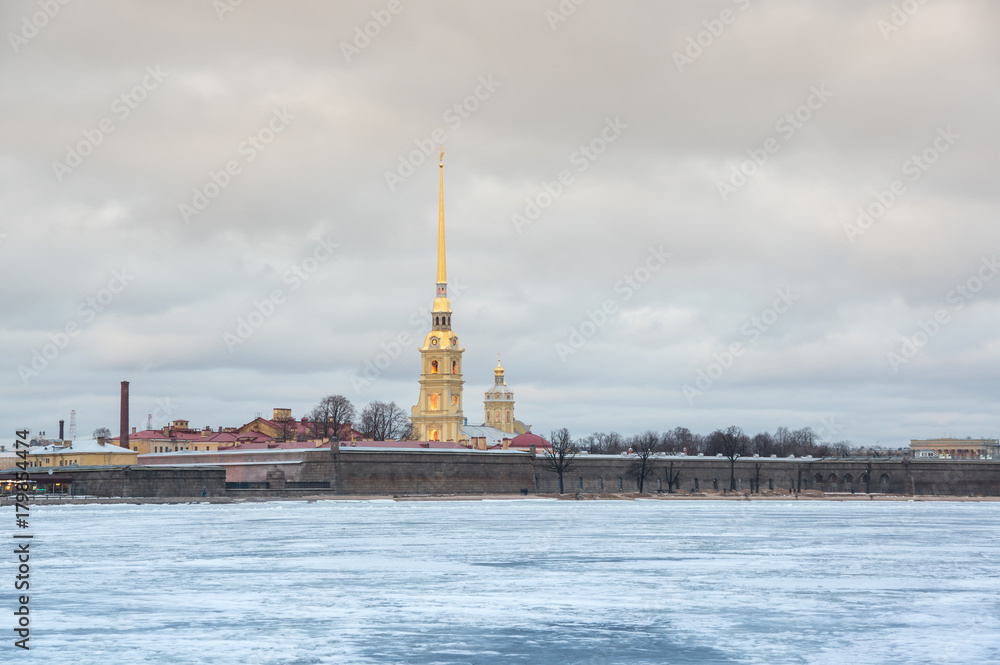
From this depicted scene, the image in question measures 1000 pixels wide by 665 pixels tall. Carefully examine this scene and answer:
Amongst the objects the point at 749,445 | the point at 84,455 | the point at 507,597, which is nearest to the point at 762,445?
the point at 749,445

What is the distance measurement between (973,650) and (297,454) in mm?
75804

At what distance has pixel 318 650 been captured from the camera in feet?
62.9

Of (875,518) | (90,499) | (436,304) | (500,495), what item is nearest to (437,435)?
(436,304)

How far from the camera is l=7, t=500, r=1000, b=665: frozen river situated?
19.2m

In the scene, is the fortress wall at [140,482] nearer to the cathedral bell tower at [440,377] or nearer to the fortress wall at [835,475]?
the fortress wall at [835,475]

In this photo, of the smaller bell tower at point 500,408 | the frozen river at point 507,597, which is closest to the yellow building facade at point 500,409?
the smaller bell tower at point 500,408

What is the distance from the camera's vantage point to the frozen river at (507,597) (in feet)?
63.0

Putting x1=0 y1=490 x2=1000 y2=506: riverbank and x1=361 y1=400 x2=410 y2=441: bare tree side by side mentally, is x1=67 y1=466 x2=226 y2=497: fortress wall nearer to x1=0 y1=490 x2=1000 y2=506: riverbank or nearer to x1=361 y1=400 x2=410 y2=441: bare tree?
x1=0 y1=490 x2=1000 y2=506: riverbank

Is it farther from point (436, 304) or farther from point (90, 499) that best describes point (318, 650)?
point (436, 304)

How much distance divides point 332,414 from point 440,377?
12.7 meters

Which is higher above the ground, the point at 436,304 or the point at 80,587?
the point at 436,304

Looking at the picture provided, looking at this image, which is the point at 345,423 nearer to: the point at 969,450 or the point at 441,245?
the point at 441,245

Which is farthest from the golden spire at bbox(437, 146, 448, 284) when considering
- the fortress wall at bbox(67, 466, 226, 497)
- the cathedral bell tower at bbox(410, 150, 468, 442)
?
the fortress wall at bbox(67, 466, 226, 497)

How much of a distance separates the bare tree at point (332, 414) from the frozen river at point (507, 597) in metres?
72.2
